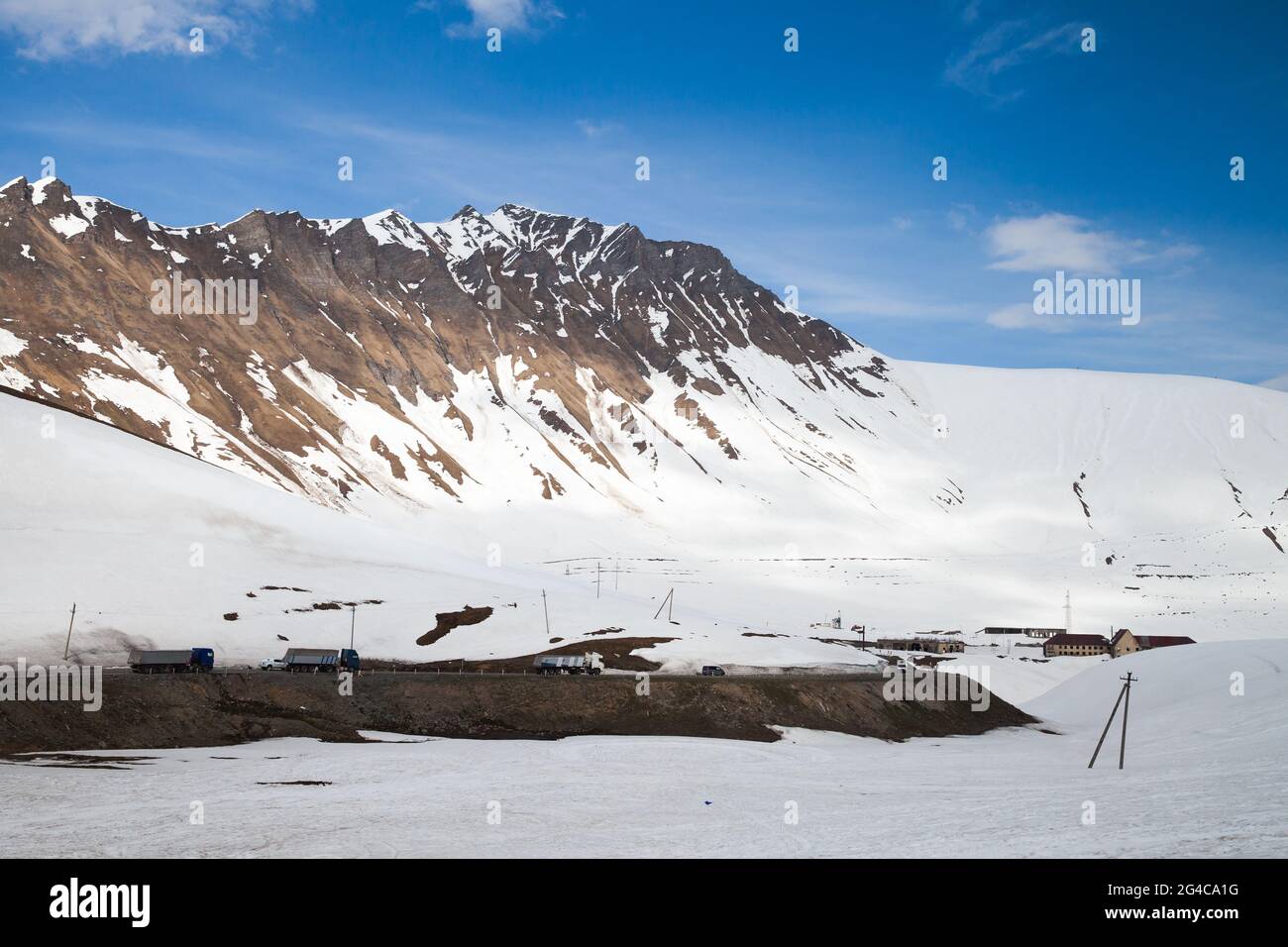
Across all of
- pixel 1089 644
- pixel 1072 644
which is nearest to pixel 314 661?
pixel 1072 644

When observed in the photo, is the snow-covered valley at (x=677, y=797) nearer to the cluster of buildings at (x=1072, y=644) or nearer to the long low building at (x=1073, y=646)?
the cluster of buildings at (x=1072, y=644)

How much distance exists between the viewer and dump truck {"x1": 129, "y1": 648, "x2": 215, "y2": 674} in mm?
74500

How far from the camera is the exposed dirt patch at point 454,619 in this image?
98312 millimetres

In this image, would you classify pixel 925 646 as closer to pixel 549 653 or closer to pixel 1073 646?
pixel 1073 646

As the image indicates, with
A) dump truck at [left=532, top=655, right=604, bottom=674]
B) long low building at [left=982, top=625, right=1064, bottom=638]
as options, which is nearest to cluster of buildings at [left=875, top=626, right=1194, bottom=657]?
long low building at [left=982, top=625, right=1064, bottom=638]

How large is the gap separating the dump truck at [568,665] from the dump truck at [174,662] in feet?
78.5

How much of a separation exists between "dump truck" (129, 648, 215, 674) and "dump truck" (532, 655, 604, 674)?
78.5ft

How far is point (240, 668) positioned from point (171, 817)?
1685 inches

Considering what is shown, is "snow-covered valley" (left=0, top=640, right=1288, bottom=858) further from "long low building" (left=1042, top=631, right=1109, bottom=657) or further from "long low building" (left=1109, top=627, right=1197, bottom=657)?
"long low building" (left=1042, top=631, right=1109, bottom=657)

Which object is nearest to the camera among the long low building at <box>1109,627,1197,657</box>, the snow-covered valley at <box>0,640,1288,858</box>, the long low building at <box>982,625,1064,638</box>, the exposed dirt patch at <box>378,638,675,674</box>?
→ the snow-covered valley at <box>0,640,1288,858</box>

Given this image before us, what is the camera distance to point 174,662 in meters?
75.4

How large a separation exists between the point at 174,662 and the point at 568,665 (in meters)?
27.8
